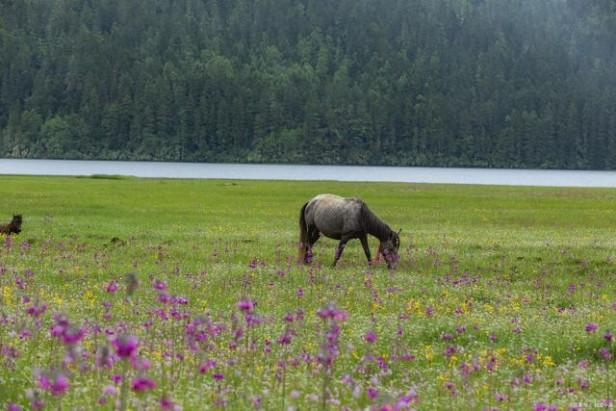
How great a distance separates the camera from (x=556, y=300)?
23.0 metres

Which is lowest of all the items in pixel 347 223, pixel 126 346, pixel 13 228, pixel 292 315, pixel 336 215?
pixel 13 228

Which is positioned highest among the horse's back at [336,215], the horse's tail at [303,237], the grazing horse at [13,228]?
the horse's back at [336,215]

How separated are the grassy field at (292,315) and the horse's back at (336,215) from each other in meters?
1.98

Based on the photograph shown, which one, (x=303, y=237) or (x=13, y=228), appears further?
(x=13, y=228)

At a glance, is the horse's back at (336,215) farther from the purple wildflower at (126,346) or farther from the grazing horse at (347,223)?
the purple wildflower at (126,346)

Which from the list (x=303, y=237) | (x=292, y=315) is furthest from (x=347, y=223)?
(x=292, y=315)

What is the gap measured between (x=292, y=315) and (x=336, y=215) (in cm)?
1836

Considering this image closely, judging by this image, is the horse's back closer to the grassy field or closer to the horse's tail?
the horse's tail

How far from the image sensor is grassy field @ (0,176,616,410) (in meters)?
10.0

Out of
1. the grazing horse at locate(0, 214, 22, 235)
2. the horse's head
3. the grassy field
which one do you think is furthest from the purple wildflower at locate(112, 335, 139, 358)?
the grazing horse at locate(0, 214, 22, 235)

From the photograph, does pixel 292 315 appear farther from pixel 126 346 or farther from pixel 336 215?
pixel 336 215

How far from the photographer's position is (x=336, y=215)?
29281 mm

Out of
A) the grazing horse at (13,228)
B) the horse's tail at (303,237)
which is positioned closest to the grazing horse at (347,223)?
the horse's tail at (303,237)

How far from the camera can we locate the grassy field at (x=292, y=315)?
10.0 metres
